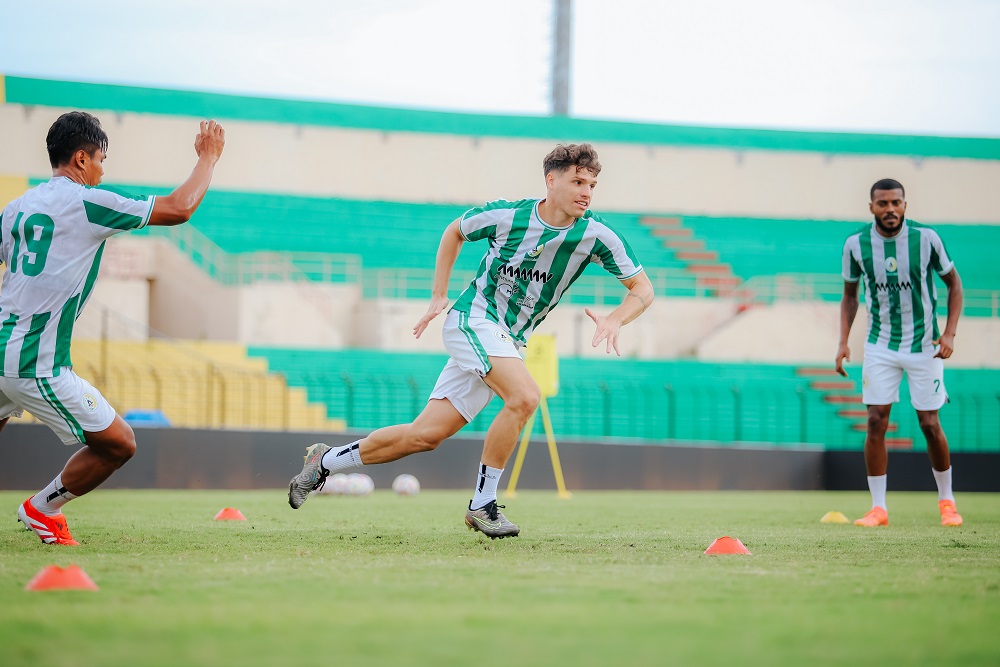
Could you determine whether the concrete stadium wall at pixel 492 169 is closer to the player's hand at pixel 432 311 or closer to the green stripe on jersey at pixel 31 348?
the player's hand at pixel 432 311

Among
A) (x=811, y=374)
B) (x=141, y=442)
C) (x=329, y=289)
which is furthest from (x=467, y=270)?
(x=141, y=442)

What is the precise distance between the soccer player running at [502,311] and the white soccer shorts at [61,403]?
1.15 m

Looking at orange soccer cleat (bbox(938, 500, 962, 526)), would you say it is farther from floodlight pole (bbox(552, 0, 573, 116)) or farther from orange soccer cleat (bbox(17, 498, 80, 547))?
floodlight pole (bbox(552, 0, 573, 116))

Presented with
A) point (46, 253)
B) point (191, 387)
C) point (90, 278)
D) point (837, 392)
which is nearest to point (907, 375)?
point (90, 278)

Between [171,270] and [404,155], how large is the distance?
8.78m

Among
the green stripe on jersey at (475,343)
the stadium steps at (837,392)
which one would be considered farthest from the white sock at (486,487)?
the stadium steps at (837,392)

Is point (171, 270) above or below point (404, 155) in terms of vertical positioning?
below

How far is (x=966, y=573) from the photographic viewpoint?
471 centimetres

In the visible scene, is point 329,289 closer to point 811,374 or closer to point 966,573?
point 811,374

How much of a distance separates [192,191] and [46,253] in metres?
0.73

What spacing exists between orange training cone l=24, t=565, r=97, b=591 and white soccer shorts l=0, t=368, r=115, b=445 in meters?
1.51

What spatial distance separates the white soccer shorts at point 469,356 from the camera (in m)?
6.08

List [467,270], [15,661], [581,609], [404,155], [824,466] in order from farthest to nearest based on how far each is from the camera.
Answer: [404,155] → [467,270] → [824,466] → [581,609] → [15,661]

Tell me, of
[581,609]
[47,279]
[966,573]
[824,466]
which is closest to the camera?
[581,609]
